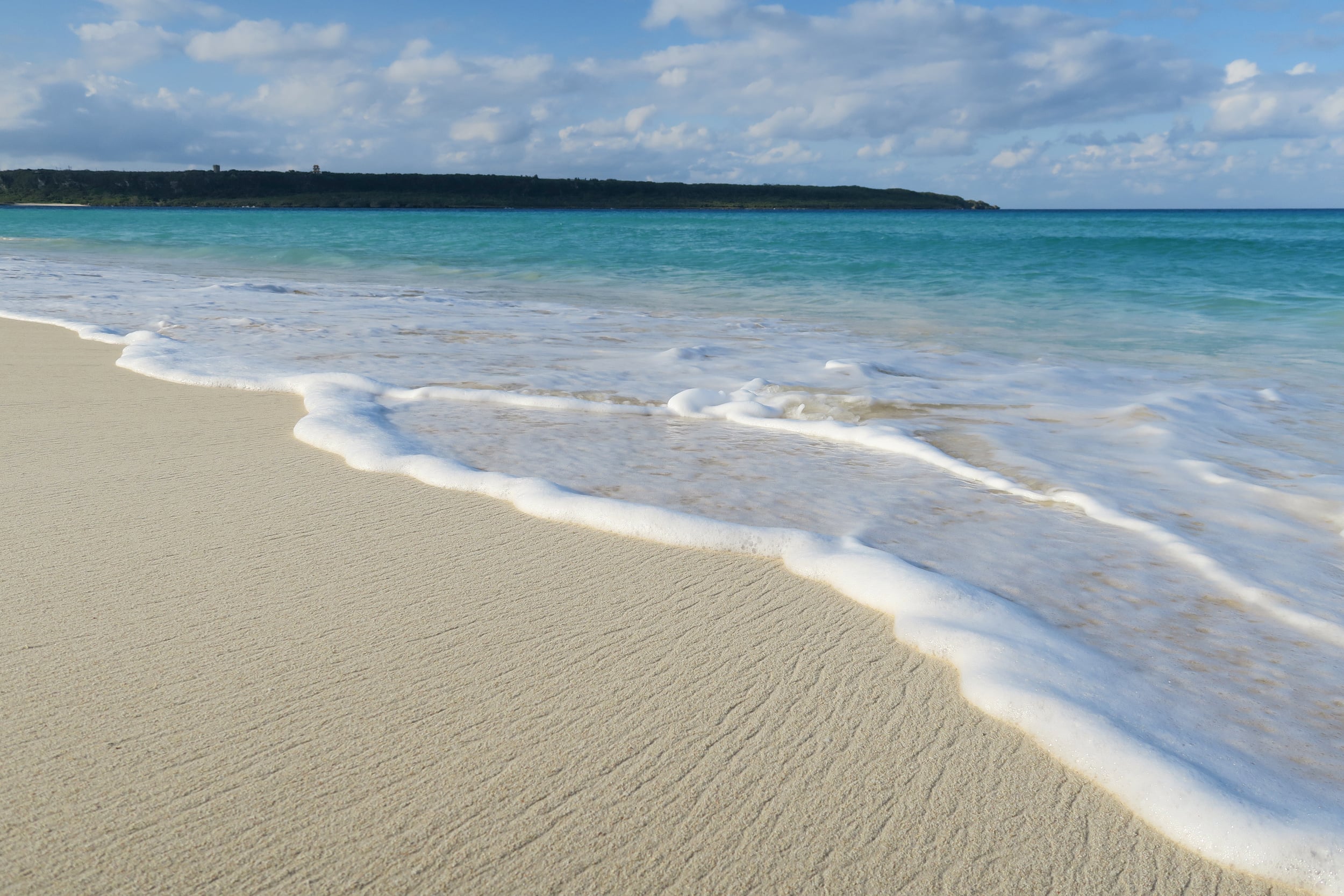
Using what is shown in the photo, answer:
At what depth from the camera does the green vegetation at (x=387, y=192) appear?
74.9 meters

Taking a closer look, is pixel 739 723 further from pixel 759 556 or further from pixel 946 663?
pixel 759 556

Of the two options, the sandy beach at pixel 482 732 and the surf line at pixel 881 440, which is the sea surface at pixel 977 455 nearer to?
the surf line at pixel 881 440

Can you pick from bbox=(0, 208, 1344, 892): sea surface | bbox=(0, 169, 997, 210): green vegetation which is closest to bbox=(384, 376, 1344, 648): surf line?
bbox=(0, 208, 1344, 892): sea surface

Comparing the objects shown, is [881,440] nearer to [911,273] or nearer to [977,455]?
[977,455]

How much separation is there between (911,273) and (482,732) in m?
14.7

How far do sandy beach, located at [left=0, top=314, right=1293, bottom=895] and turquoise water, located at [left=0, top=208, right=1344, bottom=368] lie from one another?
586 centimetres

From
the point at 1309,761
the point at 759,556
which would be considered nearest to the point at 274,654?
the point at 759,556

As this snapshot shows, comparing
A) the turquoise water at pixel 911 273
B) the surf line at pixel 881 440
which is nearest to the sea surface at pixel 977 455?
the surf line at pixel 881 440

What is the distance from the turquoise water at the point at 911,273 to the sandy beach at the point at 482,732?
19.2 feet

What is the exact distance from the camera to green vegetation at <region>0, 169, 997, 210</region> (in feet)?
246

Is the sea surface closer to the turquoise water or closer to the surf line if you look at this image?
the surf line

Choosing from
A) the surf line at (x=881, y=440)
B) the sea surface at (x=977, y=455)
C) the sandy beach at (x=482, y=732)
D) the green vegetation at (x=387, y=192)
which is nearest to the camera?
the sandy beach at (x=482, y=732)

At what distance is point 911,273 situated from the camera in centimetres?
1529

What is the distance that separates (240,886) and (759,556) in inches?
62.5
